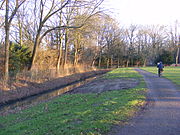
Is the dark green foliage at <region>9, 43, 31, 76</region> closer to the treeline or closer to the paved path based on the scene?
the treeline

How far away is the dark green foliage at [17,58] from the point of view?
864 inches

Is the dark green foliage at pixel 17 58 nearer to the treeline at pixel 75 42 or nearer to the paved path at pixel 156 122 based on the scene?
the treeline at pixel 75 42

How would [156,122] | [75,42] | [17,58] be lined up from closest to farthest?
1. [156,122]
2. [17,58]
3. [75,42]

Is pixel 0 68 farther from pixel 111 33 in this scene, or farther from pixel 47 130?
pixel 111 33

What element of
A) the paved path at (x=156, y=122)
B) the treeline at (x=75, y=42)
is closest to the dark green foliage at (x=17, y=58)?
the treeline at (x=75, y=42)

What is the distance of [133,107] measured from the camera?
314 inches

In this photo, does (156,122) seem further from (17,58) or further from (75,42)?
(75,42)

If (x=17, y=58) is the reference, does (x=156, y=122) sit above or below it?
below

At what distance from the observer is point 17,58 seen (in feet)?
73.6

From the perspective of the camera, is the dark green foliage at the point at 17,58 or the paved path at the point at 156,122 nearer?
the paved path at the point at 156,122

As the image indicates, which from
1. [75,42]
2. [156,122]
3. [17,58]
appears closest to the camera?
[156,122]

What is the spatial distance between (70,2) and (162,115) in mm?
18101

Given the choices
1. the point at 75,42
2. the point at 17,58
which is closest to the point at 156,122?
the point at 17,58

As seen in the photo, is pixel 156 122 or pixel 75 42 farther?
pixel 75 42
